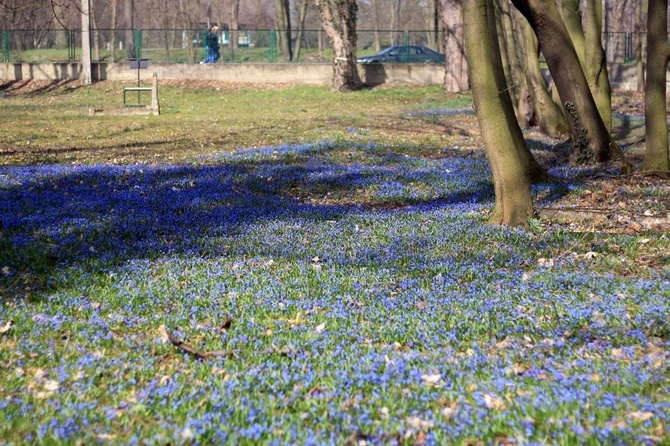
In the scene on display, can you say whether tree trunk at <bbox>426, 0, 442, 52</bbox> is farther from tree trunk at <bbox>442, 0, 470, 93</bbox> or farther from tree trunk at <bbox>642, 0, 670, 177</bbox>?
tree trunk at <bbox>642, 0, 670, 177</bbox>

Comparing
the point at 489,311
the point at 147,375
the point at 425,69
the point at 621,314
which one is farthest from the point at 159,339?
the point at 425,69

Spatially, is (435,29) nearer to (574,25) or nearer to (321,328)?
(574,25)

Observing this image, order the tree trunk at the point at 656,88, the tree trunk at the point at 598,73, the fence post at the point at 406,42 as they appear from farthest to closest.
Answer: the fence post at the point at 406,42 → the tree trunk at the point at 598,73 → the tree trunk at the point at 656,88

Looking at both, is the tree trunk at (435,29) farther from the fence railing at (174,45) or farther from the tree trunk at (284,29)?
the tree trunk at (284,29)

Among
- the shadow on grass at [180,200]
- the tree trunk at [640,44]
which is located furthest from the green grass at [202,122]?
the tree trunk at [640,44]

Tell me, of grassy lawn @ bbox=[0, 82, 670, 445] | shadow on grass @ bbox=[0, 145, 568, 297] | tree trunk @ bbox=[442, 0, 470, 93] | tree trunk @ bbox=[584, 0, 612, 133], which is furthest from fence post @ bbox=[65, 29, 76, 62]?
tree trunk @ bbox=[584, 0, 612, 133]

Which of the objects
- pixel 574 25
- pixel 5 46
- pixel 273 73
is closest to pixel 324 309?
pixel 574 25

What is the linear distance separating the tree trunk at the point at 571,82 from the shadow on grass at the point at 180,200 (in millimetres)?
1948

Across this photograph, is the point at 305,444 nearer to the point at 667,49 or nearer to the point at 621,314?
the point at 621,314

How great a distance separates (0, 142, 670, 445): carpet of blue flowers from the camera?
3.95 meters

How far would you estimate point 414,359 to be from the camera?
4.86 m

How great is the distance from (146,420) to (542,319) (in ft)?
10.2

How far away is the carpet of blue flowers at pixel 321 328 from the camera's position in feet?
12.9

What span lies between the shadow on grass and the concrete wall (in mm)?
24611
